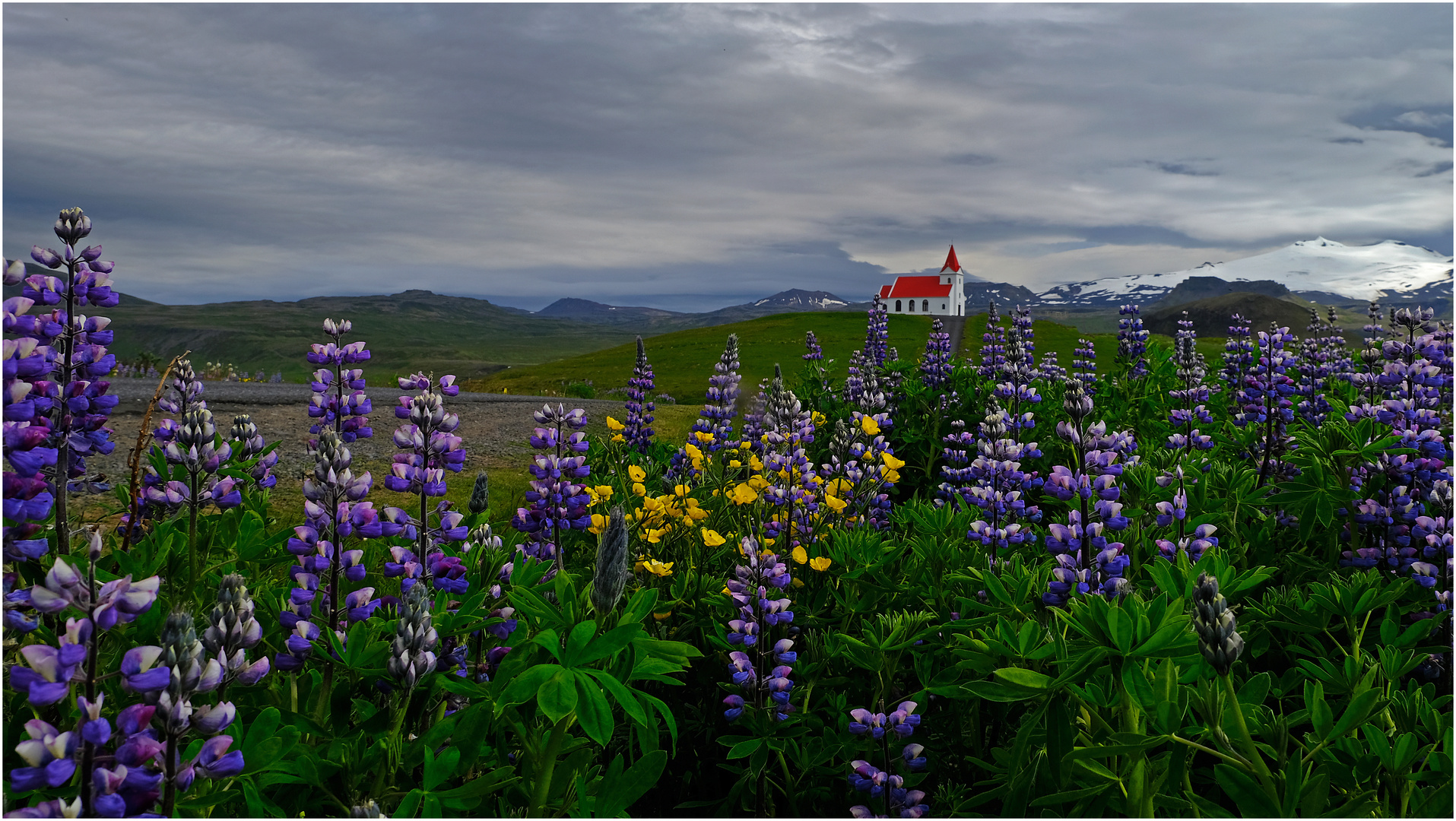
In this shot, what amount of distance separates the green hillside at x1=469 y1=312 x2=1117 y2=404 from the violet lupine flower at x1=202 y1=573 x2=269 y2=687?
91.5 ft

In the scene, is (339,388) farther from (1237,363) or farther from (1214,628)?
(1237,363)

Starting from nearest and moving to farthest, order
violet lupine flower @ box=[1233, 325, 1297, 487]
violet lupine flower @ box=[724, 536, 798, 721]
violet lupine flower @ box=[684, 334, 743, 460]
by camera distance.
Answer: violet lupine flower @ box=[724, 536, 798, 721] → violet lupine flower @ box=[1233, 325, 1297, 487] → violet lupine flower @ box=[684, 334, 743, 460]

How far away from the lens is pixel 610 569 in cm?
216

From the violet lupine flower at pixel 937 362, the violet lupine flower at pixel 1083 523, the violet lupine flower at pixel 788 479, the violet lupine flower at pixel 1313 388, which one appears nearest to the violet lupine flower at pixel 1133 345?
the violet lupine flower at pixel 1313 388

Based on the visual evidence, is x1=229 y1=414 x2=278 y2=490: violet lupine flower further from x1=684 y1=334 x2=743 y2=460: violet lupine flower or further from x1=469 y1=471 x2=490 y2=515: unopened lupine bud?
x1=684 y1=334 x2=743 y2=460: violet lupine flower

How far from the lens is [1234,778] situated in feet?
6.65

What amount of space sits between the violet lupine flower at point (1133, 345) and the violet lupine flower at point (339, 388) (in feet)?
32.8

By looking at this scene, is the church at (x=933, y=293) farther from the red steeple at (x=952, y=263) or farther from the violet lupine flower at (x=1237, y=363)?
the violet lupine flower at (x=1237, y=363)

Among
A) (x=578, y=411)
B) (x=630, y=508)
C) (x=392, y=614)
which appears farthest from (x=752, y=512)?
(x=392, y=614)

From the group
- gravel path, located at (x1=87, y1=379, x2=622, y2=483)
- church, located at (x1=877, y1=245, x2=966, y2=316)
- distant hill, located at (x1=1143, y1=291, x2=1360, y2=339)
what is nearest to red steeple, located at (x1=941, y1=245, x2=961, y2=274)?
church, located at (x1=877, y1=245, x2=966, y2=316)

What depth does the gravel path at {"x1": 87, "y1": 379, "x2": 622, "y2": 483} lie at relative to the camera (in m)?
9.48

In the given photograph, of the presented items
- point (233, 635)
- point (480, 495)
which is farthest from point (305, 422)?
point (233, 635)

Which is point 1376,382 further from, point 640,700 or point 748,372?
point 748,372

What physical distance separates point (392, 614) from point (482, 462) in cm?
758
